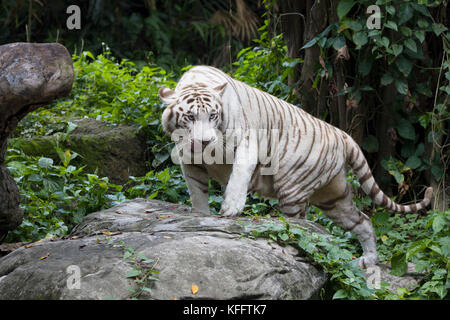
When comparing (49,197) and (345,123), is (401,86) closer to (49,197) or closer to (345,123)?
(345,123)

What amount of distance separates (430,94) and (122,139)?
10.5 feet

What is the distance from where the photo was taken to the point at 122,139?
6.23 m

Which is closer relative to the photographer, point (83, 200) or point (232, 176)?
point (232, 176)

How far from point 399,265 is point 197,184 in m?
1.58

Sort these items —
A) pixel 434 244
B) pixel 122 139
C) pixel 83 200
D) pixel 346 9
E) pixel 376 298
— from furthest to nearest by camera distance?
pixel 122 139, pixel 346 9, pixel 83 200, pixel 434 244, pixel 376 298

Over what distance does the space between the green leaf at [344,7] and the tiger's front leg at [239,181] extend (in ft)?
6.30

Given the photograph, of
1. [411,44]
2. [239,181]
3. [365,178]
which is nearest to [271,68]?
[411,44]

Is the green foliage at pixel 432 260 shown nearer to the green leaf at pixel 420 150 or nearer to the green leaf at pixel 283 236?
the green leaf at pixel 283 236

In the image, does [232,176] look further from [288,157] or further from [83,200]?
[83,200]

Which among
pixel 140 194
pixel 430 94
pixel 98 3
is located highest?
pixel 98 3

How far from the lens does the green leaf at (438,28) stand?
5504mm

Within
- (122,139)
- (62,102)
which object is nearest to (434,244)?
(122,139)

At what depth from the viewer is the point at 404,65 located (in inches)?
220

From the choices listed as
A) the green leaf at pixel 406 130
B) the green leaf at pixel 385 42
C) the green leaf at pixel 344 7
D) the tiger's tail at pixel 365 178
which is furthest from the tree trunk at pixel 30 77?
the green leaf at pixel 406 130
